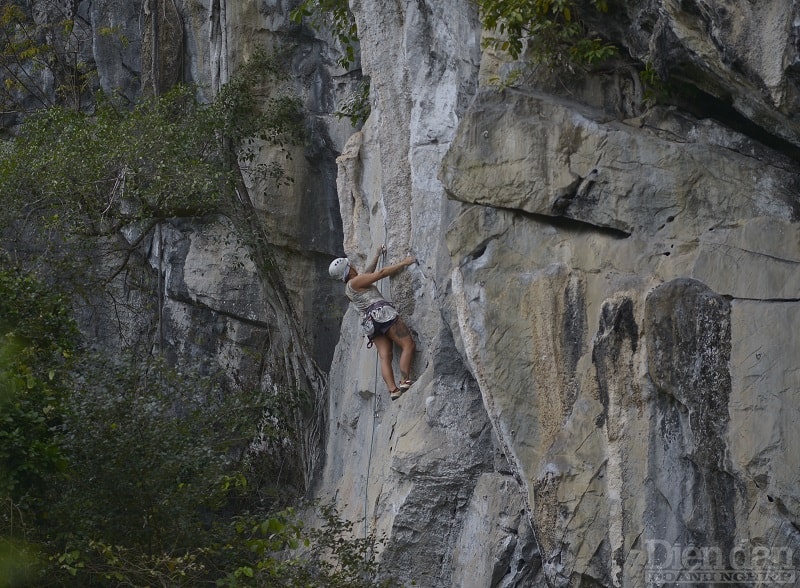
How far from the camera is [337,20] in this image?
12.8m

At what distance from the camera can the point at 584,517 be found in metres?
7.39

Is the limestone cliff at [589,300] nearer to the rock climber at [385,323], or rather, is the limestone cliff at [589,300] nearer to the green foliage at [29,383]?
the rock climber at [385,323]

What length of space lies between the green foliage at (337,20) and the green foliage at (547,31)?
13.9 feet

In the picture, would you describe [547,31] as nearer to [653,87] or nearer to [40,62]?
[653,87]

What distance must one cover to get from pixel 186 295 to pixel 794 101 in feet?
33.8

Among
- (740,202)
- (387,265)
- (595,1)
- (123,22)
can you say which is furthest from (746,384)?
(123,22)

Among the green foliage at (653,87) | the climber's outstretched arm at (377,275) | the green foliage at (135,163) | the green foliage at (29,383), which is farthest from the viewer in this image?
the green foliage at (135,163)

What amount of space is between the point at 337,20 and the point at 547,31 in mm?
5415

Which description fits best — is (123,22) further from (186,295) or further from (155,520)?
(155,520)

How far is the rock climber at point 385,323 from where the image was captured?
9672mm

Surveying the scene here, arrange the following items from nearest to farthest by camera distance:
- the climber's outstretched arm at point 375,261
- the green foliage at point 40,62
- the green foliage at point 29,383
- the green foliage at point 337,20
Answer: the green foliage at point 29,383 → the climber's outstretched arm at point 375,261 → the green foliage at point 337,20 → the green foliage at point 40,62

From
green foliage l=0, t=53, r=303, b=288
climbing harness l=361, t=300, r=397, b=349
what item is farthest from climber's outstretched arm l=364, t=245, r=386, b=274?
green foliage l=0, t=53, r=303, b=288

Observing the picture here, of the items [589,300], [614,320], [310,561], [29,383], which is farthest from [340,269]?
[614,320]

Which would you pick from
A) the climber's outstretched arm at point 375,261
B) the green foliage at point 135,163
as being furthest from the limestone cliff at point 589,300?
the green foliage at point 135,163
